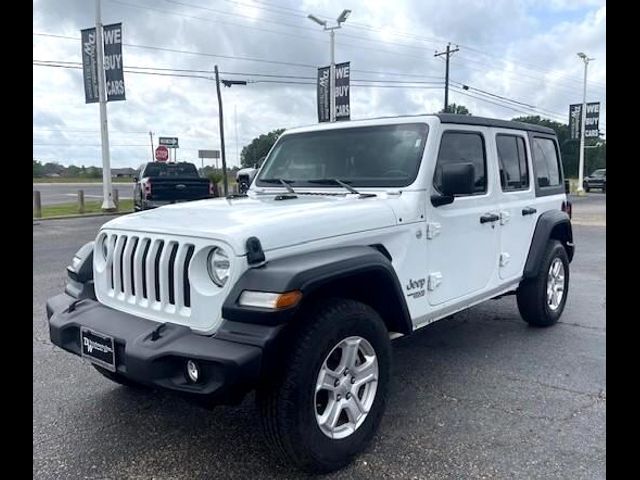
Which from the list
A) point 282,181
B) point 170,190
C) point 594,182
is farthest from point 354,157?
point 594,182

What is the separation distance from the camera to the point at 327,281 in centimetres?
282

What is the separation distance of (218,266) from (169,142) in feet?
98.3

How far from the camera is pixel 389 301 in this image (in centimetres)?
334

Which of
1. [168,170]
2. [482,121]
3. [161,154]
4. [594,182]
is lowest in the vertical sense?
[594,182]

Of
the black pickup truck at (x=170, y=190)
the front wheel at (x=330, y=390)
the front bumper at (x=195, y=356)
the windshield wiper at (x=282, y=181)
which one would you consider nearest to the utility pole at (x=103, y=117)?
the black pickup truck at (x=170, y=190)

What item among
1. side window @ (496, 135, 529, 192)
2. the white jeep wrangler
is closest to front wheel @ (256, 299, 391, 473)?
the white jeep wrangler

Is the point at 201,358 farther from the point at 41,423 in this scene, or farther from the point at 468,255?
the point at 468,255

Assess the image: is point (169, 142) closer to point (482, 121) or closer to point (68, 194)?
point (68, 194)

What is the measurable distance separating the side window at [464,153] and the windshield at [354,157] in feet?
0.61

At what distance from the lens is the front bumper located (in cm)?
250

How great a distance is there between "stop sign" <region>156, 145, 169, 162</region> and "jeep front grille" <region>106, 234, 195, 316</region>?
27.9m
